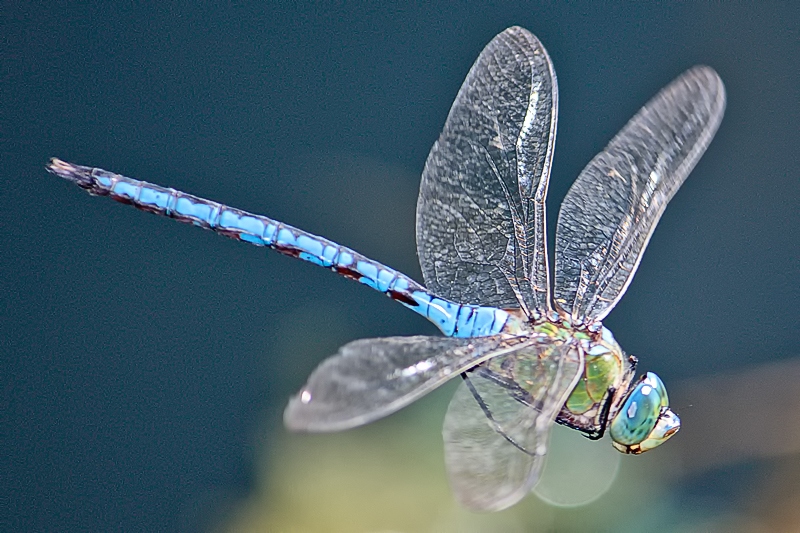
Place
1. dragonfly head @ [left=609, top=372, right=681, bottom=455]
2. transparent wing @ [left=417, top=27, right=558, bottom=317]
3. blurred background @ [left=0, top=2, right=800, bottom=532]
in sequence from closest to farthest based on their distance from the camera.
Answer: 1. dragonfly head @ [left=609, top=372, right=681, bottom=455]
2. transparent wing @ [left=417, top=27, right=558, bottom=317]
3. blurred background @ [left=0, top=2, right=800, bottom=532]

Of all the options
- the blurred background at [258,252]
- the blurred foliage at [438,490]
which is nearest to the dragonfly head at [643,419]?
the blurred foliage at [438,490]

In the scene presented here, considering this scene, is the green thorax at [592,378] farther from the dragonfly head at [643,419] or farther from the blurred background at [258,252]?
the blurred background at [258,252]

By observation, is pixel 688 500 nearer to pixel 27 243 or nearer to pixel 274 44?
pixel 274 44

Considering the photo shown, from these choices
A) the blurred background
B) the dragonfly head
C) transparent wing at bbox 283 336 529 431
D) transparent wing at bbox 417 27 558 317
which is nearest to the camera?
transparent wing at bbox 283 336 529 431

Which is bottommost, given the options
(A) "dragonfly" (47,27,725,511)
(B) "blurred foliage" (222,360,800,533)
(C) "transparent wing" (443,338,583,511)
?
(B) "blurred foliage" (222,360,800,533)

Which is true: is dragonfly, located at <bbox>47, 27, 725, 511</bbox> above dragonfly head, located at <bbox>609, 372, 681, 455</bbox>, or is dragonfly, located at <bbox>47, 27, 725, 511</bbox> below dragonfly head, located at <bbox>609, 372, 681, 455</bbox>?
above

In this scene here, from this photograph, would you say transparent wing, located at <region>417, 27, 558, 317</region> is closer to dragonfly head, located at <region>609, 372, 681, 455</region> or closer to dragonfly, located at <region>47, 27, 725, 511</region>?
dragonfly, located at <region>47, 27, 725, 511</region>

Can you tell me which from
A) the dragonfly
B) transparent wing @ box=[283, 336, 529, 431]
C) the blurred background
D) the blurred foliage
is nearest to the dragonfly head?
the dragonfly
